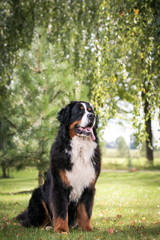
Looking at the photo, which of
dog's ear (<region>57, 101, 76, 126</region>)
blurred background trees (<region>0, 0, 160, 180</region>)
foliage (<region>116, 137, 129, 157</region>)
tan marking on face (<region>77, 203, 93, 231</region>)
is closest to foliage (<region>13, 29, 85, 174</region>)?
blurred background trees (<region>0, 0, 160, 180</region>)

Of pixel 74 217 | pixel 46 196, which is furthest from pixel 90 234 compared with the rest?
pixel 46 196

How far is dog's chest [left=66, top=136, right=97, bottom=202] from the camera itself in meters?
3.69

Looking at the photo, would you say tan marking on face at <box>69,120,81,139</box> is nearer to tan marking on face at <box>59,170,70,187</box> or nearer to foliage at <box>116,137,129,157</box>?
tan marking on face at <box>59,170,70,187</box>

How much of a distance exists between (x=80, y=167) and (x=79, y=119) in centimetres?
63

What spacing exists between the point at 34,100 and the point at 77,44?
241 cm

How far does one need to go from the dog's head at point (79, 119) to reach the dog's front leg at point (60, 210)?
2.55 feet

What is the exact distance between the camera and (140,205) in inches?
261

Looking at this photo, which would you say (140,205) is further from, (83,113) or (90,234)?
(83,113)

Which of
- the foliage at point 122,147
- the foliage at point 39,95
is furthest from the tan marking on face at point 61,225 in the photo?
the foliage at point 122,147

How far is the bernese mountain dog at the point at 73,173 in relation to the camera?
143 inches

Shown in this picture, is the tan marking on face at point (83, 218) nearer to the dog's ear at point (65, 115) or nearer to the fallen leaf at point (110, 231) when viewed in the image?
the fallen leaf at point (110, 231)

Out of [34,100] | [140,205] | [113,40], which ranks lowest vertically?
[140,205]

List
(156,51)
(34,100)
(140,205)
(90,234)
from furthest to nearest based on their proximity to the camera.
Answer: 1. (34,100)
2. (140,205)
3. (156,51)
4. (90,234)

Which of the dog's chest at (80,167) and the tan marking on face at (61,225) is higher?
the dog's chest at (80,167)
